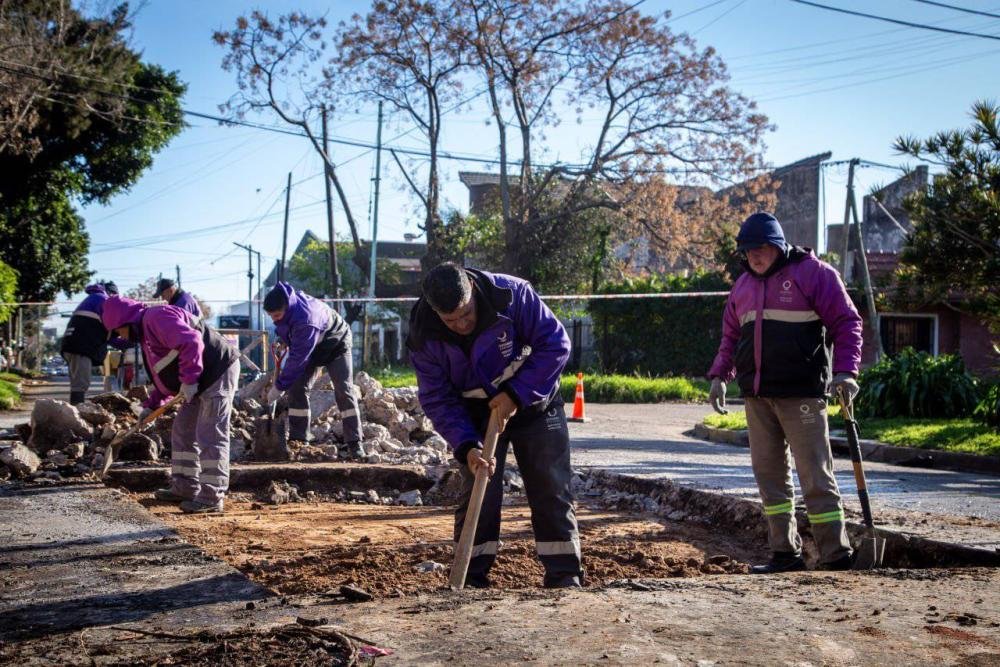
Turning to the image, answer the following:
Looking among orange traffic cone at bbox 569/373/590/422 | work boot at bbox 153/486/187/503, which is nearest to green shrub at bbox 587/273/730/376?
orange traffic cone at bbox 569/373/590/422

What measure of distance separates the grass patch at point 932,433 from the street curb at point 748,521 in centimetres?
410

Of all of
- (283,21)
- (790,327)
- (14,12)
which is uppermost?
(283,21)

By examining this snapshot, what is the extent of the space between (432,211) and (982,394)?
19.2m

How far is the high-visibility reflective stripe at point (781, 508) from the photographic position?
5.27 meters

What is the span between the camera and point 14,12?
21.5m

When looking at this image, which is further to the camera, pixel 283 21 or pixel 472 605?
pixel 283 21

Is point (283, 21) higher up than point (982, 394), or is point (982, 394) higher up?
point (283, 21)

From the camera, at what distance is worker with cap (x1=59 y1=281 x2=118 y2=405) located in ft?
43.7

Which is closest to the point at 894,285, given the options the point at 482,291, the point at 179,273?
the point at 482,291

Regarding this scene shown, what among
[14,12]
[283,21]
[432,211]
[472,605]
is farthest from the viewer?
[432,211]

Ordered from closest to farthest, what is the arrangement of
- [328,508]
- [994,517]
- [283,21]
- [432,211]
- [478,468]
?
[478,468] → [994,517] → [328,508] → [283,21] → [432,211]

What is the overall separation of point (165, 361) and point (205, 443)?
68 centimetres

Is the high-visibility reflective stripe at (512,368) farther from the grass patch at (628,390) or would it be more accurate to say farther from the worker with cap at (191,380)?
the grass patch at (628,390)

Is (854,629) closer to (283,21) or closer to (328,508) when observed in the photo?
(328,508)
